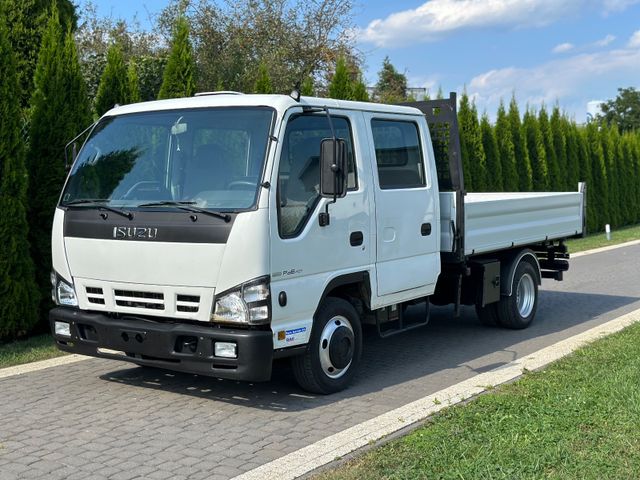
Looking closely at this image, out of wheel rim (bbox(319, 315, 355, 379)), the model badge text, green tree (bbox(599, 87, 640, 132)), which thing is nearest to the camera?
the model badge text

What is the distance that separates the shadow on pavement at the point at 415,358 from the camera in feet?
21.2

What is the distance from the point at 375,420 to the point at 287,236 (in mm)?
1528

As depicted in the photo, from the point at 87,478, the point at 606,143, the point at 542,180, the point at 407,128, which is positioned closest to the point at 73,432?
the point at 87,478

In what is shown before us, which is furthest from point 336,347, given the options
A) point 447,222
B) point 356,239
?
point 447,222

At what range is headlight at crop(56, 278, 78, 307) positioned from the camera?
20.8 feet

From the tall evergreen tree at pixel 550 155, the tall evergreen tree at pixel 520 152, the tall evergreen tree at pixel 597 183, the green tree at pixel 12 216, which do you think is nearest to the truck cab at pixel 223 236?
the green tree at pixel 12 216

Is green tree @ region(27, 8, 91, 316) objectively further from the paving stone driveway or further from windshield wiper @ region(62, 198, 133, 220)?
windshield wiper @ region(62, 198, 133, 220)

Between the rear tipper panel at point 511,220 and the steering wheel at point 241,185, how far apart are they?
9.10 feet

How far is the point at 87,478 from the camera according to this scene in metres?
4.64

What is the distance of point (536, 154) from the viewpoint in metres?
22.2

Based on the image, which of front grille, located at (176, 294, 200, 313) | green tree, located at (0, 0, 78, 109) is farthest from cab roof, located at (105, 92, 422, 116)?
green tree, located at (0, 0, 78, 109)

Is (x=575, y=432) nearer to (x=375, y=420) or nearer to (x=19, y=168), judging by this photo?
(x=375, y=420)

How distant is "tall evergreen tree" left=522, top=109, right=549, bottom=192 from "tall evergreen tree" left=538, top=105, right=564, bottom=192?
32cm

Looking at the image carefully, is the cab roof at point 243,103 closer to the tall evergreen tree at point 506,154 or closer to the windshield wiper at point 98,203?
the windshield wiper at point 98,203
